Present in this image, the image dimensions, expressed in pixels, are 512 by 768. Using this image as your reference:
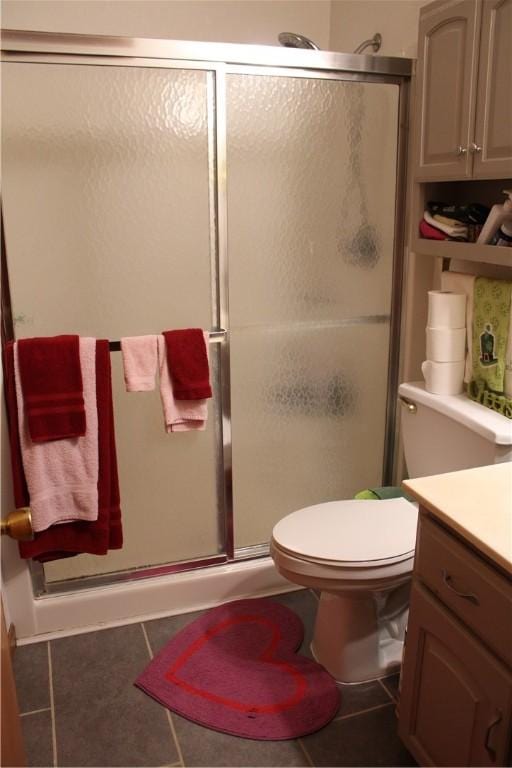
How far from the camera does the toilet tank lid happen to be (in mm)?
1641

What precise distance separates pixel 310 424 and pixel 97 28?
1702 mm

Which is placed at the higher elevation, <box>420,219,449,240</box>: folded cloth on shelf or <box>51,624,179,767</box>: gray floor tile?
<box>420,219,449,240</box>: folded cloth on shelf

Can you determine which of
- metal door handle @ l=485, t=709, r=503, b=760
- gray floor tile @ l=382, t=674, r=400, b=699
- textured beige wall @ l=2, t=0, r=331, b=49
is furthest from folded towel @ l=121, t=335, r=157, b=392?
textured beige wall @ l=2, t=0, r=331, b=49

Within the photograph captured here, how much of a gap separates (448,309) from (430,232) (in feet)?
0.81

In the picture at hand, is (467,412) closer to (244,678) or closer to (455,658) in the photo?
(455,658)

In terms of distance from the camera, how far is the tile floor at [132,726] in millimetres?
1618

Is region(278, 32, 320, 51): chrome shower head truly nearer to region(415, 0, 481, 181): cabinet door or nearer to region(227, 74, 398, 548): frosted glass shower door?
region(227, 74, 398, 548): frosted glass shower door

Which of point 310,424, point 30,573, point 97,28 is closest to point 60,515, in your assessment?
point 30,573

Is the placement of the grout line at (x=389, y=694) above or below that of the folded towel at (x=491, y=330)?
below

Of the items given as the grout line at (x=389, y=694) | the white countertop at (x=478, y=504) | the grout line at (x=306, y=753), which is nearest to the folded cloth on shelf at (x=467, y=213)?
the white countertop at (x=478, y=504)

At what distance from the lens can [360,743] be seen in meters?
1.66

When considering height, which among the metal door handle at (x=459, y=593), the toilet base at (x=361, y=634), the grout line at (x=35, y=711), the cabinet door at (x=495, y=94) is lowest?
the grout line at (x=35, y=711)

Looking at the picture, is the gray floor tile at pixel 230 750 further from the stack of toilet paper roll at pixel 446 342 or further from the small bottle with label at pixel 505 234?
the small bottle with label at pixel 505 234

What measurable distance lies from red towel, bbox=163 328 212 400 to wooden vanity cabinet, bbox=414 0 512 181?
83 centimetres
